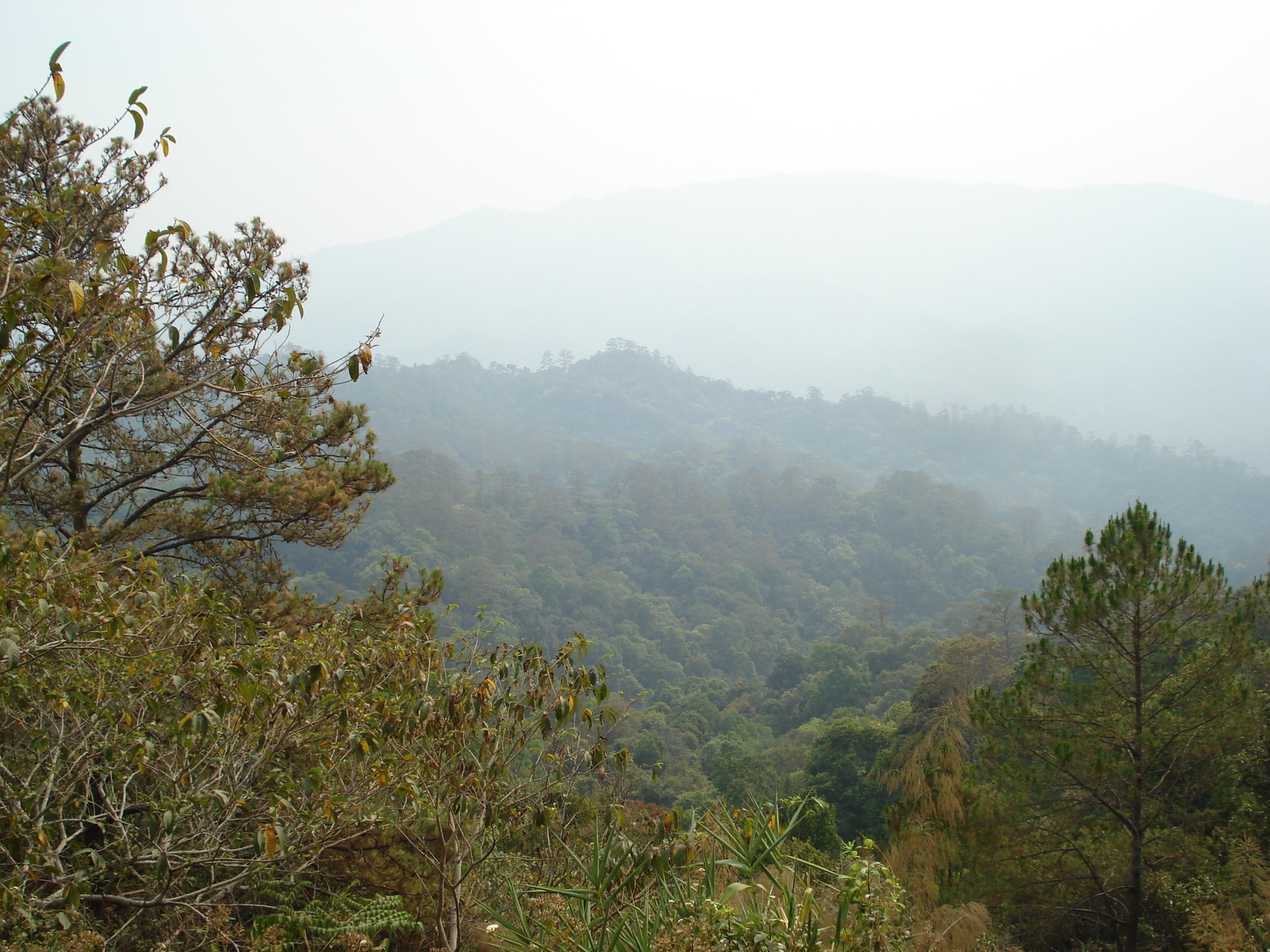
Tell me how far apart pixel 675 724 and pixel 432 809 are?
24.6 metres

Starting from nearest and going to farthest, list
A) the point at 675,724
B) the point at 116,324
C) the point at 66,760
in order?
the point at 116,324, the point at 66,760, the point at 675,724

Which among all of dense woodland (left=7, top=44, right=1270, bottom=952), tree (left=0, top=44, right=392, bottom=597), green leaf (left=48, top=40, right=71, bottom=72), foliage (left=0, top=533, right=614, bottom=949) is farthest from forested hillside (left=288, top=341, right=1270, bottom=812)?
green leaf (left=48, top=40, right=71, bottom=72)

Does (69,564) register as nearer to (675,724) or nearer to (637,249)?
(675,724)

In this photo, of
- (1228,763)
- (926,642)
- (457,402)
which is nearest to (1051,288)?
(457,402)

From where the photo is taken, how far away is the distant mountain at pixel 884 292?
4198 inches

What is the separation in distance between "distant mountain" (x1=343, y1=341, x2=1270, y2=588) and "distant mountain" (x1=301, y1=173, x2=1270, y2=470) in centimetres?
2638

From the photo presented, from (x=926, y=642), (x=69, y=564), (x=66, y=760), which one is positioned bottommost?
(x=926, y=642)

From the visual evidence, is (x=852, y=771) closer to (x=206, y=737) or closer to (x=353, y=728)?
(x=353, y=728)

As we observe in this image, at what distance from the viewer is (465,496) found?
142 feet

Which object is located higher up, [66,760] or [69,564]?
[69,564]

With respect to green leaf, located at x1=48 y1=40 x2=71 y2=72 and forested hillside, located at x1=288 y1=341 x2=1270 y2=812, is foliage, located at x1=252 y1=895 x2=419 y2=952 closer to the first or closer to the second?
green leaf, located at x1=48 y1=40 x2=71 y2=72

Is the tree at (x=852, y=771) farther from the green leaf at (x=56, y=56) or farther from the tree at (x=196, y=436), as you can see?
the green leaf at (x=56, y=56)

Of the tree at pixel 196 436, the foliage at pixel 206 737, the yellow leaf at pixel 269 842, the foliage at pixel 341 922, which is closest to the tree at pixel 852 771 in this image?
the tree at pixel 196 436

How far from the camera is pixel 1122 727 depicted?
5.36 m
